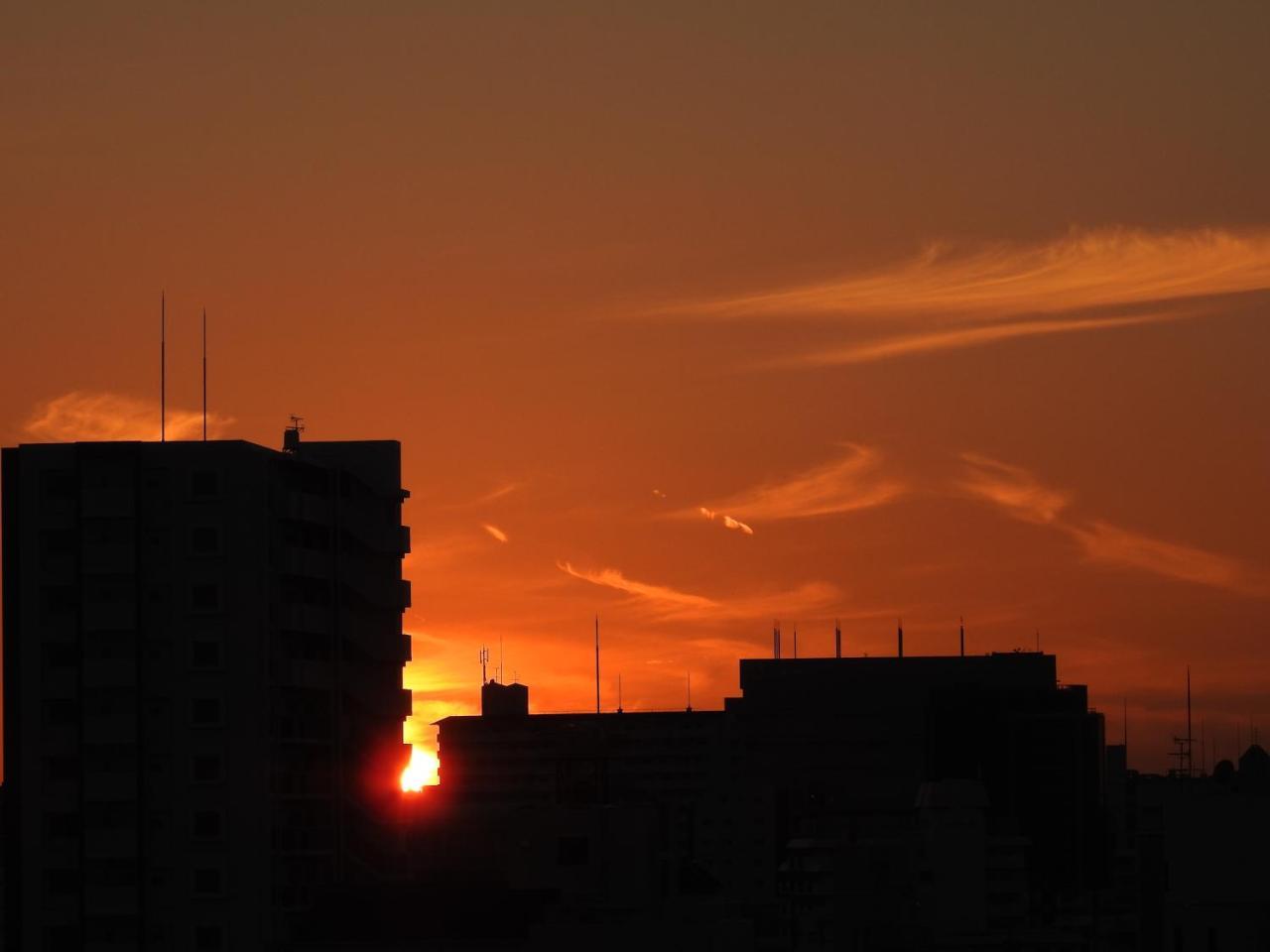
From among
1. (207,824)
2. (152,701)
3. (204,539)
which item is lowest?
(207,824)

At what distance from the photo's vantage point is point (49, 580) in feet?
382

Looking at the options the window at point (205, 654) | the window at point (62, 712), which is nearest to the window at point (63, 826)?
the window at point (62, 712)

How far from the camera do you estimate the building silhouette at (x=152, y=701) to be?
114562 mm

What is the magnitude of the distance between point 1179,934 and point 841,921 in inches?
1174

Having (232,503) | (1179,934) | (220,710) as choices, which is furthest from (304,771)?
(1179,934)

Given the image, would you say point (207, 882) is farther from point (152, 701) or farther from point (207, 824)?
point (152, 701)

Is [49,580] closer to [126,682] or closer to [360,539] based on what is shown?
[126,682]

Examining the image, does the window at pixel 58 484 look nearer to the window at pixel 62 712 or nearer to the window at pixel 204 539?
the window at pixel 204 539

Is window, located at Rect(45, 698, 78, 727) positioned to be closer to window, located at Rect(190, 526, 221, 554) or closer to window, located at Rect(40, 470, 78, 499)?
Answer: window, located at Rect(190, 526, 221, 554)

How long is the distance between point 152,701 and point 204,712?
7.85ft

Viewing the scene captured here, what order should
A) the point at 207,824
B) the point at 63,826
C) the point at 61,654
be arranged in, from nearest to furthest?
1. the point at 63,826
2. the point at 207,824
3. the point at 61,654

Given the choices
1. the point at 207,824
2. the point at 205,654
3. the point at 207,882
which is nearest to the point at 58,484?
the point at 205,654

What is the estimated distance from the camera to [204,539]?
118 meters

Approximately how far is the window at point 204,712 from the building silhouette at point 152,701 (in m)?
0.08
